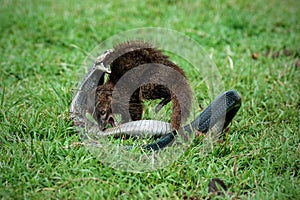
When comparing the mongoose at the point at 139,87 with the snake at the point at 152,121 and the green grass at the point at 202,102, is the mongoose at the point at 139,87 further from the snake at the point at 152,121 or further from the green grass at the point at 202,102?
the green grass at the point at 202,102

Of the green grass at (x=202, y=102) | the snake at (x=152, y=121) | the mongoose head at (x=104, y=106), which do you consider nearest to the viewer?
the green grass at (x=202, y=102)

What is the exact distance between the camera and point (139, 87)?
351 cm

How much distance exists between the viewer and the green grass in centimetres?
305

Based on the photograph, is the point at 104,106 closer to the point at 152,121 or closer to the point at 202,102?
the point at 152,121

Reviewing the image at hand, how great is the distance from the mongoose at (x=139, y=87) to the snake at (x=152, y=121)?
3.0 inches

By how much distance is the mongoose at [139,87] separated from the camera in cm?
349

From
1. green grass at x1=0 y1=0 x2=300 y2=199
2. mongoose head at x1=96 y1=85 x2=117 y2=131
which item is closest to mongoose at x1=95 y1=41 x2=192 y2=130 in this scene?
mongoose head at x1=96 y1=85 x2=117 y2=131

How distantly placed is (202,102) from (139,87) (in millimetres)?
928

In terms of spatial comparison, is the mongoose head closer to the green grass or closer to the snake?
the snake

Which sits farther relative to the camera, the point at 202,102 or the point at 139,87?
the point at 202,102

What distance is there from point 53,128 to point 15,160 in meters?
0.49

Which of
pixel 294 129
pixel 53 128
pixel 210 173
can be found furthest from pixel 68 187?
pixel 294 129

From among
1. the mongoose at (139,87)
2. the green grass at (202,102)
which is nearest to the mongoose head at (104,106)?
the mongoose at (139,87)

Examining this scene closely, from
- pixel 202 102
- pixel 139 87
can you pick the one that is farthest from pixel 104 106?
pixel 202 102
